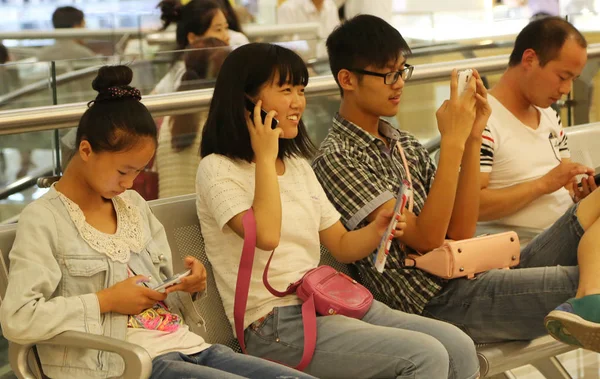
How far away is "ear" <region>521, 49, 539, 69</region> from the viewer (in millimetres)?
3236

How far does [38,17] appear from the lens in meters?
9.29

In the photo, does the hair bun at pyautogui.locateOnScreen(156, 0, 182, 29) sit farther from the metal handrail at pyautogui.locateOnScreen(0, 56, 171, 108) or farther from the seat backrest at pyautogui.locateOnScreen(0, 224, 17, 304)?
the seat backrest at pyautogui.locateOnScreen(0, 224, 17, 304)

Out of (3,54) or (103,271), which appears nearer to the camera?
(103,271)

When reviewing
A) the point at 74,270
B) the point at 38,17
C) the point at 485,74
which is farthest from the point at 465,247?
the point at 38,17

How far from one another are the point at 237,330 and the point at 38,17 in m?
7.64

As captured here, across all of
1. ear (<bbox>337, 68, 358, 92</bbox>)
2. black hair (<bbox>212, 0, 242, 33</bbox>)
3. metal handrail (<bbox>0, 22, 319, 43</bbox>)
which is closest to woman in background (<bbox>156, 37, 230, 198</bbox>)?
ear (<bbox>337, 68, 358, 92</bbox>)

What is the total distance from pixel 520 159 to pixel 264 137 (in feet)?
3.75

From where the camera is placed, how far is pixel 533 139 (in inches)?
125

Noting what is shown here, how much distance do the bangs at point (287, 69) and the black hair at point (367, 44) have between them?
0.30 meters

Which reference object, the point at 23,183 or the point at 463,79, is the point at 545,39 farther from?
the point at 23,183

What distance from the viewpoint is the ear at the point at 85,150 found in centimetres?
211

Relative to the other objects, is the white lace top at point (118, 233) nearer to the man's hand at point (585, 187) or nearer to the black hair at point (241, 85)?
the black hair at point (241, 85)

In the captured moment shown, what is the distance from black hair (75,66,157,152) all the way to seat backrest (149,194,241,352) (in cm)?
38

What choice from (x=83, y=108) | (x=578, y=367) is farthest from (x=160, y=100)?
(x=578, y=367)
